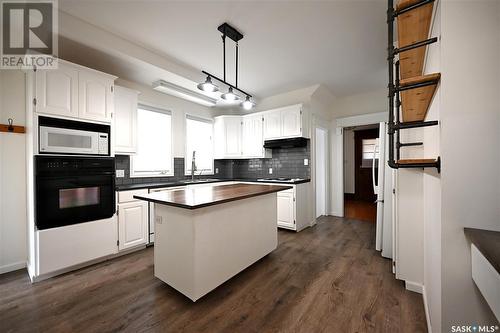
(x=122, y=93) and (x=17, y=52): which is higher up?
(x=17, y=52)

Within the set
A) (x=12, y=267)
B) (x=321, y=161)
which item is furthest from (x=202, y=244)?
(x=321, y=161)

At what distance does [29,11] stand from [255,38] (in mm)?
2251

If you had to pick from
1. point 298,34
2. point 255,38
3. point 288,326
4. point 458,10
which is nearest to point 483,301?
point 288,326

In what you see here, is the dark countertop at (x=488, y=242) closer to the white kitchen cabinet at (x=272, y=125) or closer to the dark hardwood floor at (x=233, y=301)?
the dark hardwood floor at (x=233, y=301)

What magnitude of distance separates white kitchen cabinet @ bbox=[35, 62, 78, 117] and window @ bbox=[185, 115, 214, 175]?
6.83 ft

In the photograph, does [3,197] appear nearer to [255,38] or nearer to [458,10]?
[255,38]

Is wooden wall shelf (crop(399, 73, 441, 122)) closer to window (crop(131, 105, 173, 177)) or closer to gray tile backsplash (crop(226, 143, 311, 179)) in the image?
gray tile backsplash (crop(226, 143, 311, 179))

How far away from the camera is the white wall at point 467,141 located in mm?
845

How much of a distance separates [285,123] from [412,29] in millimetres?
2923

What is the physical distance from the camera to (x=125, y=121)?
2.95 metres

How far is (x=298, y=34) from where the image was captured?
236 cm

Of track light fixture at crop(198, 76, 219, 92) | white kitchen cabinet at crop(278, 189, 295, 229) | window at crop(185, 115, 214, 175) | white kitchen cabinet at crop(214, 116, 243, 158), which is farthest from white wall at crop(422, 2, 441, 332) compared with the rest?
window at crop(185, 115, 214, 175)

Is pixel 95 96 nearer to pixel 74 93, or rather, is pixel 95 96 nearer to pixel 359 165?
pixel 74 93

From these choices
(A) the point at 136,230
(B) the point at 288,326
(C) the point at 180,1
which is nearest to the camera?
(B) the point at 288,326
